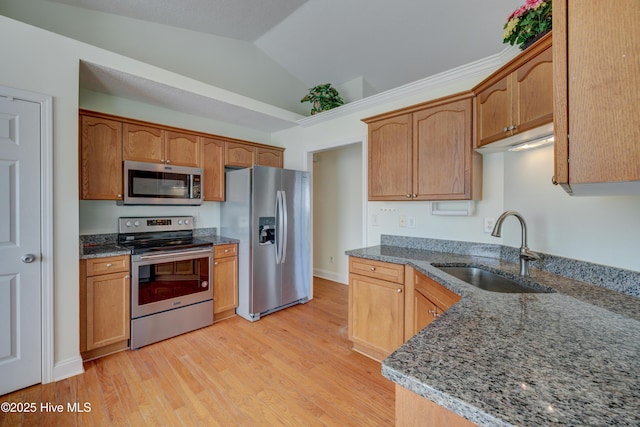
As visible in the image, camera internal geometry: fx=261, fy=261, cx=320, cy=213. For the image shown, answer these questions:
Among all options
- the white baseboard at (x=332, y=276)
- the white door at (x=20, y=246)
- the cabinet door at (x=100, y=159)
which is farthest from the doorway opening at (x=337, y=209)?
the white door at (x=20, y=246)

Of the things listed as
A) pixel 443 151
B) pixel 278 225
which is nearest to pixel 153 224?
pixel 278 225

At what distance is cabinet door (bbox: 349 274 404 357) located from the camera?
2.04 metres

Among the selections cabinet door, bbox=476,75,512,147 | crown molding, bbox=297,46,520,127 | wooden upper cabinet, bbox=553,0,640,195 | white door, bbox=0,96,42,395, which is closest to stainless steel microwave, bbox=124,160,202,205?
white door, bbox=0,96,42,395

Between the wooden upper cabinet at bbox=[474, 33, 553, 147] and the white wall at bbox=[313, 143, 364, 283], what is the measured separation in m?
2.45

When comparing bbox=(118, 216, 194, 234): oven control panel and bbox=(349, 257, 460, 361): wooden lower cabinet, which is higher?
bbox=(118, 216, 194, 234): oven control panel

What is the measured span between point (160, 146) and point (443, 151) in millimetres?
2804

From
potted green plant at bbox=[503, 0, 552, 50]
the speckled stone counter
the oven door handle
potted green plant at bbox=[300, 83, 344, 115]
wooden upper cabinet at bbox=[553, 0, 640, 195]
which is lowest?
the oven door handle

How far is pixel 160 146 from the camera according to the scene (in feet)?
9.18

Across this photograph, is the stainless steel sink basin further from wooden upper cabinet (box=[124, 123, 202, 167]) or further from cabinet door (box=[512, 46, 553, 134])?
wooden upper cabinet (box=[124, 123, 202, 167])

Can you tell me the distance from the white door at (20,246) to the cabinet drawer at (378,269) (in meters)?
2.39

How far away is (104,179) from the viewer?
2.46 meters

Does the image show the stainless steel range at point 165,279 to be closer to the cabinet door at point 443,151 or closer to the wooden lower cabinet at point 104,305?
the wooden lower cabinet at point 104,305

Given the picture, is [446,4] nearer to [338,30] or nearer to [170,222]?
[338,30]

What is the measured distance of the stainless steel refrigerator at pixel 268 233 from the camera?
3004mm
